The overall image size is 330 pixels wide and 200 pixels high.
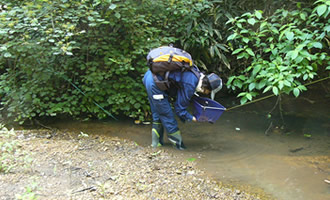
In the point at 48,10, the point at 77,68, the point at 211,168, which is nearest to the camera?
the point at 211,168

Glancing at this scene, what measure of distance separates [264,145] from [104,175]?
258 centimetres

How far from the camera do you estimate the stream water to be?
130 inches

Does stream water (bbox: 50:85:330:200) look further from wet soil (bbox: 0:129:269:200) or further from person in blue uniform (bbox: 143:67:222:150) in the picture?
person in blue uniform (bbox: 143:67:222:150)

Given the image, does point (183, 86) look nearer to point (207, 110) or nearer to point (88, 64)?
point (207, 110)

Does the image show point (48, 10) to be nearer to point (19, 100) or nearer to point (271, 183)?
point (19, 100)

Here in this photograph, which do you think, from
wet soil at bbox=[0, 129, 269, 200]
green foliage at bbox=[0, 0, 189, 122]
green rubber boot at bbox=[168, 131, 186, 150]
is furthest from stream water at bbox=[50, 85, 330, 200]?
green foliage at bbox=[0, 0, 189, 122]

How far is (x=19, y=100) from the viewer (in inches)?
181

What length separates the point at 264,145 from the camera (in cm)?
434

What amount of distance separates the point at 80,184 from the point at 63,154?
82 centimetres

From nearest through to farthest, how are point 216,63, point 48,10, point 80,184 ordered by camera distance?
1. point 80,184
2. point 48,10
3. point 216,63

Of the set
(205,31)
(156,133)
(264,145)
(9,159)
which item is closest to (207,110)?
(156,133)

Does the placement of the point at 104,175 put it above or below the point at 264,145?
above

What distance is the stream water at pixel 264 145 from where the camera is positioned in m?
3.31

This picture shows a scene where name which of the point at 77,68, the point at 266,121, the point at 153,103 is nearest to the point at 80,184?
the point at 153,103
